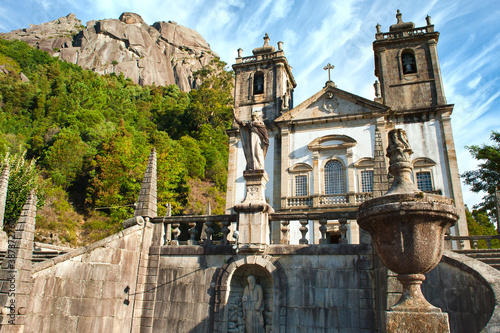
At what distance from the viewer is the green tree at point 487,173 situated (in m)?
24.8

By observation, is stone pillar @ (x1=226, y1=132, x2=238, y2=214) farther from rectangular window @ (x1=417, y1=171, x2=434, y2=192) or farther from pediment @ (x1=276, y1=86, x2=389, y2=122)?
rectangular window @ (x1=417, y1=171, x2=434, y2=192)

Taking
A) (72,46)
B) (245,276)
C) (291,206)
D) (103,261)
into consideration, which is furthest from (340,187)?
(72,46)

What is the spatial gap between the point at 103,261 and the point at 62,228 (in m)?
19.2

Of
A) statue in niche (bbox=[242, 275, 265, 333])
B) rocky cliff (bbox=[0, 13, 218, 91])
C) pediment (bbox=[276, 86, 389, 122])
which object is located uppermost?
rocky cliff (bbox=[0, 13, 218, 91])

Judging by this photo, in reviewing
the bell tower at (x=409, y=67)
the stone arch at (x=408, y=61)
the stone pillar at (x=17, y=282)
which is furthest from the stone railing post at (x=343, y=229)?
the stone arch at (x=408, y=61)

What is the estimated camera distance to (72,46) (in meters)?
79.4

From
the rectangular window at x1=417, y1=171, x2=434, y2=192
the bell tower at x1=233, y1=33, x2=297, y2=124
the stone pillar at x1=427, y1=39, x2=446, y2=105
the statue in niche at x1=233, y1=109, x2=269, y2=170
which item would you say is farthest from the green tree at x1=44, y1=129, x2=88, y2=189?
the stone pillar at x1=427, y1=39, x2=446, y2=105

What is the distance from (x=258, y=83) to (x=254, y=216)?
22.2 meters

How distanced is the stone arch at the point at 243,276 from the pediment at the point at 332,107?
1792 cm

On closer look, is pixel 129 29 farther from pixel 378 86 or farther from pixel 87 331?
pixel 87 331

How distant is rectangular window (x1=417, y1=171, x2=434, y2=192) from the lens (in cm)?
2247

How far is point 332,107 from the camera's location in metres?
25.6

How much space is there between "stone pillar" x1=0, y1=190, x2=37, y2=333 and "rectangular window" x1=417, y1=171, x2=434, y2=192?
20.6 metres

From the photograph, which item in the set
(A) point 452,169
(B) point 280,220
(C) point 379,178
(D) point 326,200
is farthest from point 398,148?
(A) point 452,169
